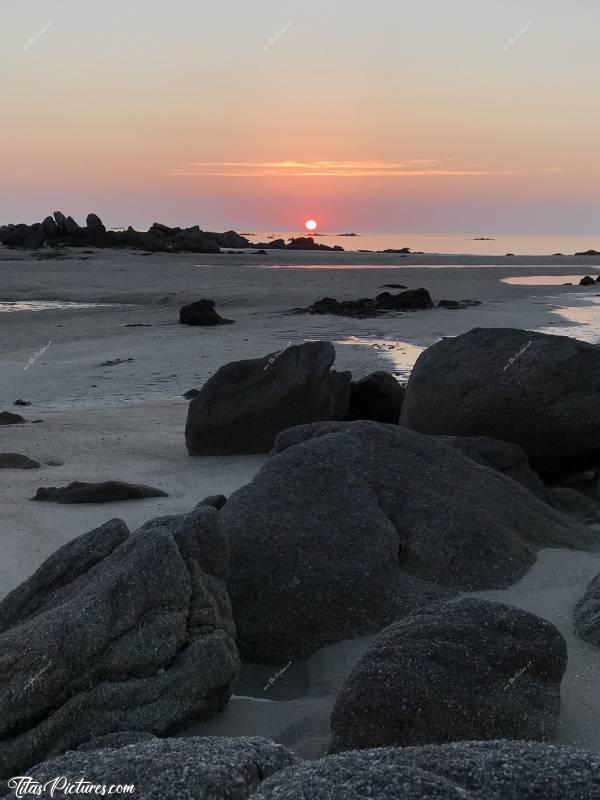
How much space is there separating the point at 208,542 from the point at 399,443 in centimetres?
190

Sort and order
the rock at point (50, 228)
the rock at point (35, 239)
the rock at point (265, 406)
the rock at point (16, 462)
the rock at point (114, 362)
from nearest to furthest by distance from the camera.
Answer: the rock at point (16, 462) < the rock at point (265, 406) < the rock at point (114, 362) < the rock at point (35, 239) < the rock at point (50, 228)

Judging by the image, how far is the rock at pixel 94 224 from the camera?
56.0 m

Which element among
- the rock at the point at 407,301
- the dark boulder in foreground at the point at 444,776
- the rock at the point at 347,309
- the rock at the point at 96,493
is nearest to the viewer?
the dark boulder in foreground at the point at 444,776

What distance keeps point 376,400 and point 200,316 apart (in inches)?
447

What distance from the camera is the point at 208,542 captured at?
457 cm

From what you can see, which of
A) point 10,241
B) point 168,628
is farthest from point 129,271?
point 168,628

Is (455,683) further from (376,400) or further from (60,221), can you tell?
(60,221)

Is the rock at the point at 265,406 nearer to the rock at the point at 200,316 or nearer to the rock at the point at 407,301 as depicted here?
the rock at the point at 200,316

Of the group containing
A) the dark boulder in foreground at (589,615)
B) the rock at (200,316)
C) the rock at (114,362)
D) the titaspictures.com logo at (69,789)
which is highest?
the titaspictures.com logo at (69,789)

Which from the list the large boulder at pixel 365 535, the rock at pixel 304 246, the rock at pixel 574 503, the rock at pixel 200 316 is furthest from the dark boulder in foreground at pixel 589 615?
the rock at pixel 304 246

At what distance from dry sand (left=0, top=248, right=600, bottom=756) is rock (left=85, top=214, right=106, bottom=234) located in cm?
1749

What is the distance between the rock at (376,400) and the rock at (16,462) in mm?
2854

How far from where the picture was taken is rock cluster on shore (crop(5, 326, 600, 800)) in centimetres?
246

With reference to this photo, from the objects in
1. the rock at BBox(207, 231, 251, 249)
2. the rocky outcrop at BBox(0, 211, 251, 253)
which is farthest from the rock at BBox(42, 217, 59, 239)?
the rock at BBox(207, 231, 251, 249)
